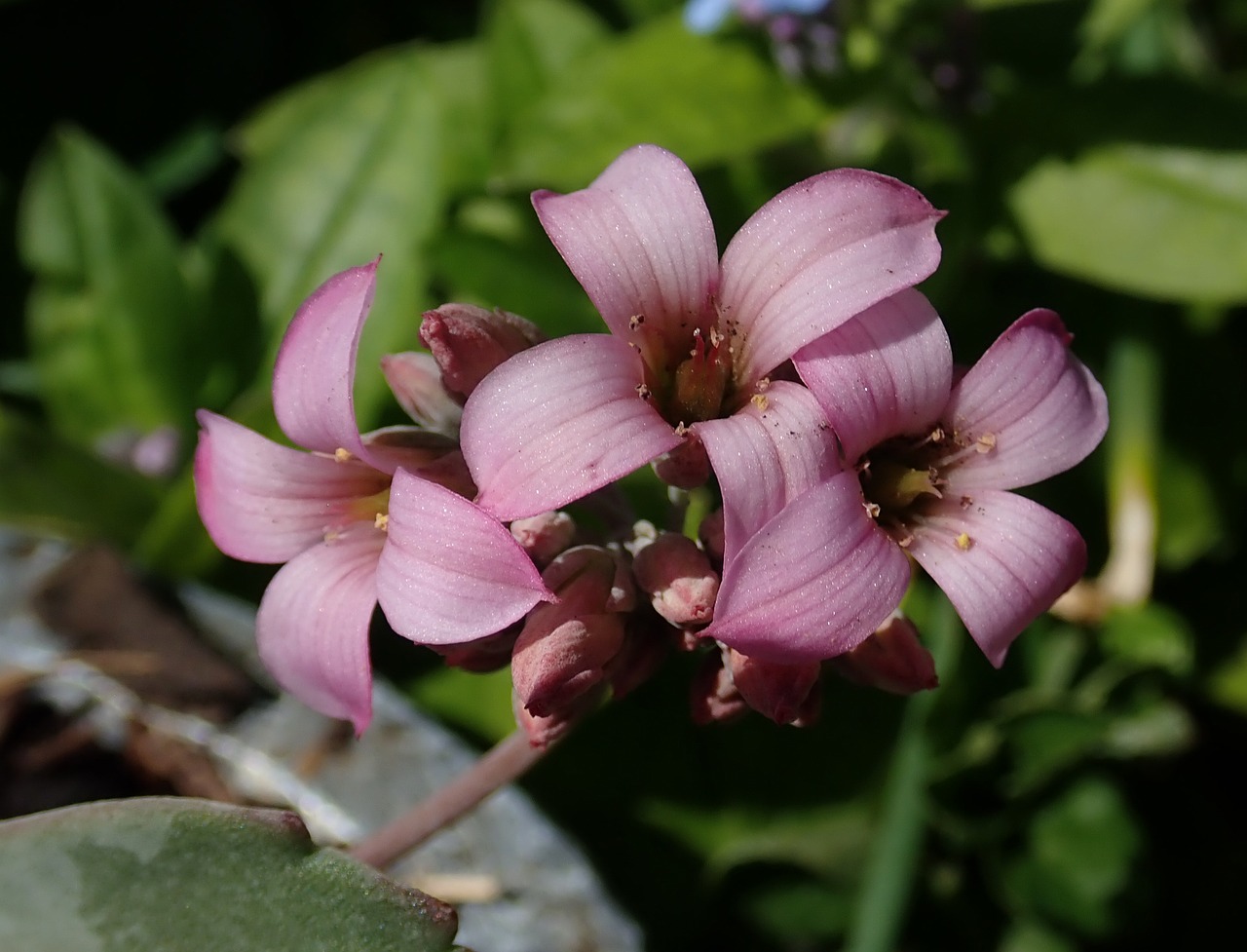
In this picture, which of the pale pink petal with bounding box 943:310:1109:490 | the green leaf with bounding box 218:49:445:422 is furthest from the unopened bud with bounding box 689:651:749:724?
the green leaf with bounding box 218:49:445:422

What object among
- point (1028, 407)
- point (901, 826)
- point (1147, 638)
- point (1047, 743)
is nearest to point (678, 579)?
point (1028, 407)

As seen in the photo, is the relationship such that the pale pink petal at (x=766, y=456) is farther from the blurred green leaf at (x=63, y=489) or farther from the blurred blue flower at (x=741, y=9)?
the blurred green leaf at (x=63, y=489)

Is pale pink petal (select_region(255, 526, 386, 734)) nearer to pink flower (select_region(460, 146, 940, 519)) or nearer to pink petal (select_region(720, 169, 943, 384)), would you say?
pink flower (select_region(460, 146, 940, 519))

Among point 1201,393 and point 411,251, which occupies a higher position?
point 411,251

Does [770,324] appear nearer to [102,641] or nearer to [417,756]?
[417,756]

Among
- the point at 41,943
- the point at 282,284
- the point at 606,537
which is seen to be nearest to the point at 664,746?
the point at 606,537

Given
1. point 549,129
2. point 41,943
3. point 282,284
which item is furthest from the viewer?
point 282,284
